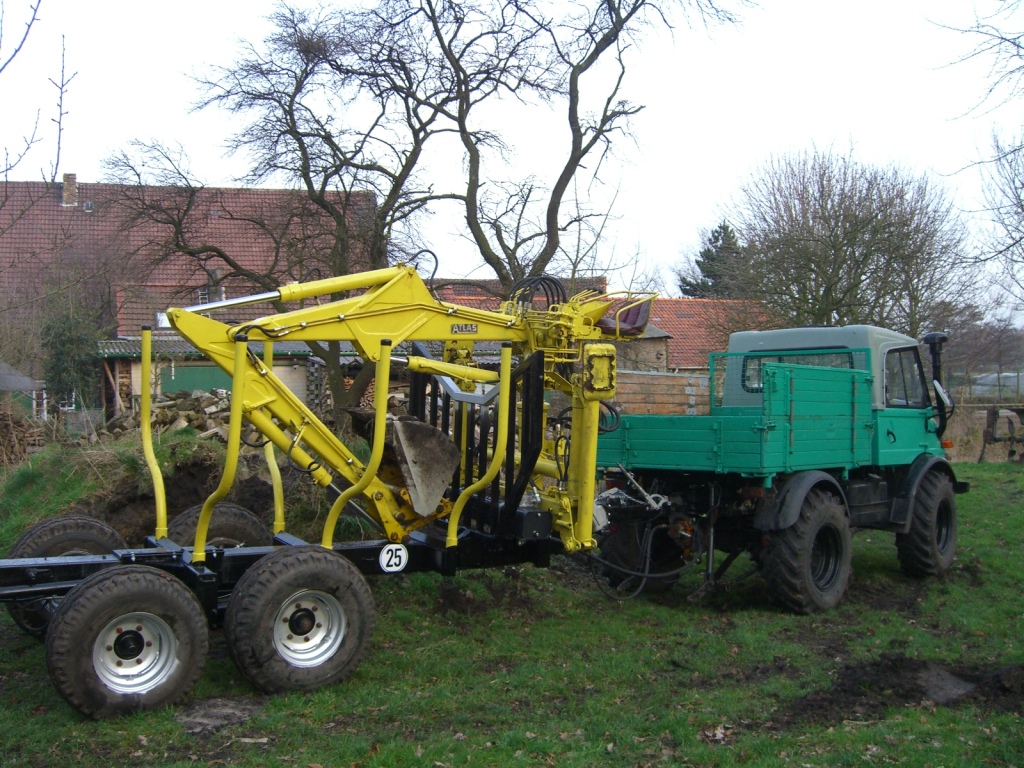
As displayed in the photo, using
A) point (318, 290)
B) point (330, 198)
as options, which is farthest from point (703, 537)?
point (330, 198)

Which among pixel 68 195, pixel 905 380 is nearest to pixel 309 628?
pixel 905 380

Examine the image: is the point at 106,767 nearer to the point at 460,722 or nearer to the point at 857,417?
the point at 460,722

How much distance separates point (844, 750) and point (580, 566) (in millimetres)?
4808

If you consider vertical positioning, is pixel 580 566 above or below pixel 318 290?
below

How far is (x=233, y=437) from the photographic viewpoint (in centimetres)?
578

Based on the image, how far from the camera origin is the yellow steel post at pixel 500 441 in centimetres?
653

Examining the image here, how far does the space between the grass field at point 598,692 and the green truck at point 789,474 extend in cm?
43

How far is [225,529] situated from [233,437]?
1815mm

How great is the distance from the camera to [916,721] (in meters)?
5.53

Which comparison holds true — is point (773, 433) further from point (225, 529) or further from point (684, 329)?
point (684, 329)

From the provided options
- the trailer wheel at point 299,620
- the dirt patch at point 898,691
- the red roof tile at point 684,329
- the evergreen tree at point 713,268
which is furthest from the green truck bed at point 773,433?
the red roof tile at point 684,329

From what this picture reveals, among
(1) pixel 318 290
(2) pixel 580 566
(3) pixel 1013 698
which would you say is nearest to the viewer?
(3) pixel 1013 698

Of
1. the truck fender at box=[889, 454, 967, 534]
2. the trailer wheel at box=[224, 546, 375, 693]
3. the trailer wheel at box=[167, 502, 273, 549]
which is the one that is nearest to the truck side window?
the truck fender at box=[889, 454, 967, 534]

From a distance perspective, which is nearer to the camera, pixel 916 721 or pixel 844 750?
pixel 844 750
